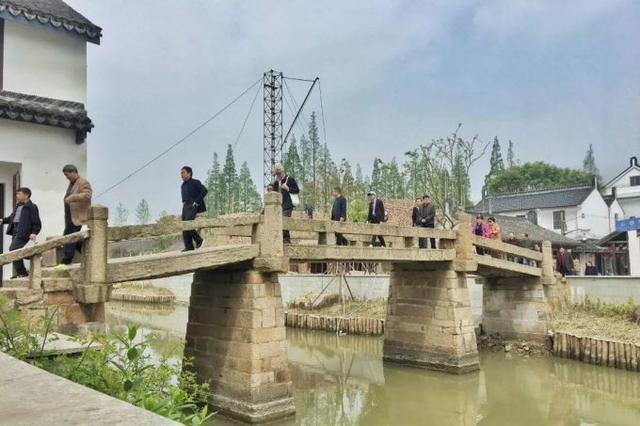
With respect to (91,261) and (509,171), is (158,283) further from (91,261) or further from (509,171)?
(509,171)

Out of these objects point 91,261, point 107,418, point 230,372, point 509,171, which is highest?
point 509,171

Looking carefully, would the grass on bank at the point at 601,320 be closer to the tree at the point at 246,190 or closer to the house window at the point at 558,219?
the house window at the point at 558,219

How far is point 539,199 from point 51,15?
1408 inches

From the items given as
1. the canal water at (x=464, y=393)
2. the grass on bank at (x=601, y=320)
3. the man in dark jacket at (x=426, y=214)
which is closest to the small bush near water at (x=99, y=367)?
the canal water at (x=464, y=393)

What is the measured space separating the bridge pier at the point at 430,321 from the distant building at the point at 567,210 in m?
23.4

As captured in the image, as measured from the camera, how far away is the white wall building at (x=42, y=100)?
891 cm

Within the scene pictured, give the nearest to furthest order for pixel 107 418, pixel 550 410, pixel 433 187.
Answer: pixel 107 418 → pixel 550 410 → pixel 433 187

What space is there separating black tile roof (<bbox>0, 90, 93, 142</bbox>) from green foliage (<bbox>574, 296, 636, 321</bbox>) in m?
14.2

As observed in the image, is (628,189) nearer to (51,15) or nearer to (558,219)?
(558,219)

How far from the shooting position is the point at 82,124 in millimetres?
9227

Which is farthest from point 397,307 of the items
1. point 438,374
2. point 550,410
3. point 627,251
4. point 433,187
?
point 627,251

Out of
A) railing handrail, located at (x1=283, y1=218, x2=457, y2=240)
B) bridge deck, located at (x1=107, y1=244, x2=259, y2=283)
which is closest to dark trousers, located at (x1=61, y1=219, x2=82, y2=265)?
bridge deck, located at (x1=107, y1=244, x2=259, y2=283)

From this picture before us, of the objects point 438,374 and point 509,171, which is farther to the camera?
point 509,171

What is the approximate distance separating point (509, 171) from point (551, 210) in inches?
676
